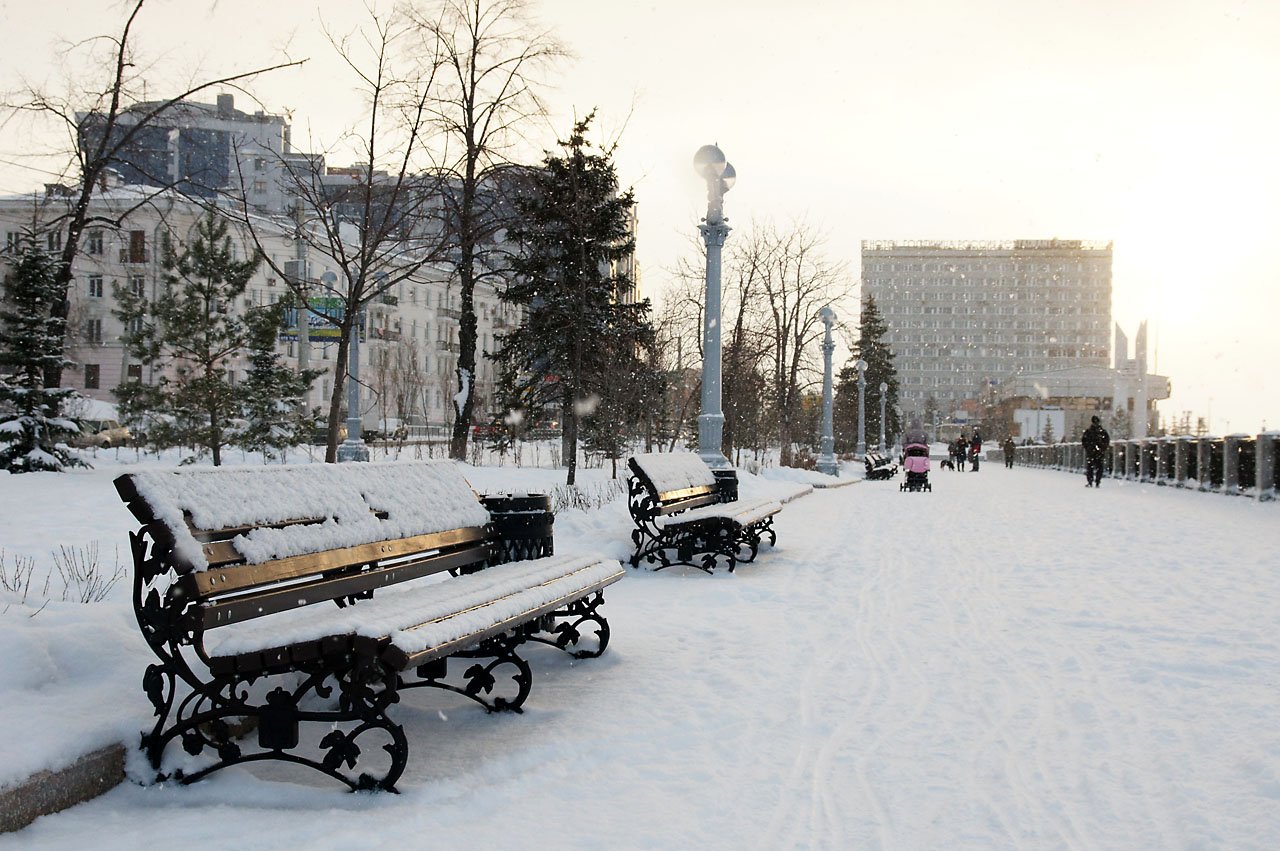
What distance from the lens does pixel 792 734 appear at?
466 cm

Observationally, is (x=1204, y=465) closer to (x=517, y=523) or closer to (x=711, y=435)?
(x=711, y=435)

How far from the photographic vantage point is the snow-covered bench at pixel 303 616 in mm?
3766

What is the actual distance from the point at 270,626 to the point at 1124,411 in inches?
5172

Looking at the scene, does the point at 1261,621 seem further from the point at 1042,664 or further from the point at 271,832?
the point at 271,832

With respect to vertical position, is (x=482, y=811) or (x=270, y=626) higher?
(x=270, y=626)

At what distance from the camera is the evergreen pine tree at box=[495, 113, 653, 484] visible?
65.7 ft

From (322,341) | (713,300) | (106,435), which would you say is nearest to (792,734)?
(713,300)

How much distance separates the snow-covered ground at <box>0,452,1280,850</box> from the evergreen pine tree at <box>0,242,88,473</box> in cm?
1052

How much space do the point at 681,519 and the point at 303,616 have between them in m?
5.76

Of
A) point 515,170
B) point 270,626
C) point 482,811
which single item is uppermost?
point 515,170

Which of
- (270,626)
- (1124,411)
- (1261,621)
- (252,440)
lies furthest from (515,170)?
(1124,411)

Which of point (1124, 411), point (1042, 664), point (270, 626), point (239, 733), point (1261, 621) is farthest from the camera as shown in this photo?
point (1124, 411)

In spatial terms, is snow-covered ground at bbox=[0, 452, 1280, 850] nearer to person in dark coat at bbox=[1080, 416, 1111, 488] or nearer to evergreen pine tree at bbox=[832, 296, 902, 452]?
person in dark coat at bbox=[1080, 416, 1111, 488]

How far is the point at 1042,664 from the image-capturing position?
6113 millimetres
